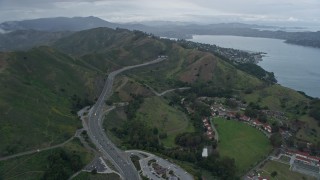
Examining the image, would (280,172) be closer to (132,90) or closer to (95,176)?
(95,176)

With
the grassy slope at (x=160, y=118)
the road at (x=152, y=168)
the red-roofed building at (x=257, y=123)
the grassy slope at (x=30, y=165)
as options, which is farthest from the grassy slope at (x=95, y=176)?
the red-roofed building at (x=257, y=123)

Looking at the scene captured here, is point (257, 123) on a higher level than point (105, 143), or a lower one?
lower

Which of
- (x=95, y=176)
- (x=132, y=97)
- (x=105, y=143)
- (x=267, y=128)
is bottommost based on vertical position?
(x=267, y=128)

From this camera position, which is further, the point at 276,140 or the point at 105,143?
the point at 276,140

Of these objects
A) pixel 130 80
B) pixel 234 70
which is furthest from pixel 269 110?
pixel 130 80

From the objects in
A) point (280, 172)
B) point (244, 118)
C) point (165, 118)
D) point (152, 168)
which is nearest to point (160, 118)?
point (165, 118)

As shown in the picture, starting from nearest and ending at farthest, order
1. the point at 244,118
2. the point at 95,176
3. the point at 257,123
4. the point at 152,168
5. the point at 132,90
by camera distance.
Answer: the point at 95,176
the point at 152,168
the point at 257,123
the point at 244,118
the point at 132,90

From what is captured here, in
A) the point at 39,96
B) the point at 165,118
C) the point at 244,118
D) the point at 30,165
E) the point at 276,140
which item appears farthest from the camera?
Answer: the point at 244,118

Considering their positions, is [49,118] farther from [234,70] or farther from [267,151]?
[234,70]

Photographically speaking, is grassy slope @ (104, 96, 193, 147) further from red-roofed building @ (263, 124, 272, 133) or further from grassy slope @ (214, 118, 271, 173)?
red-roofed building @ (263, 124, 272, 133)
